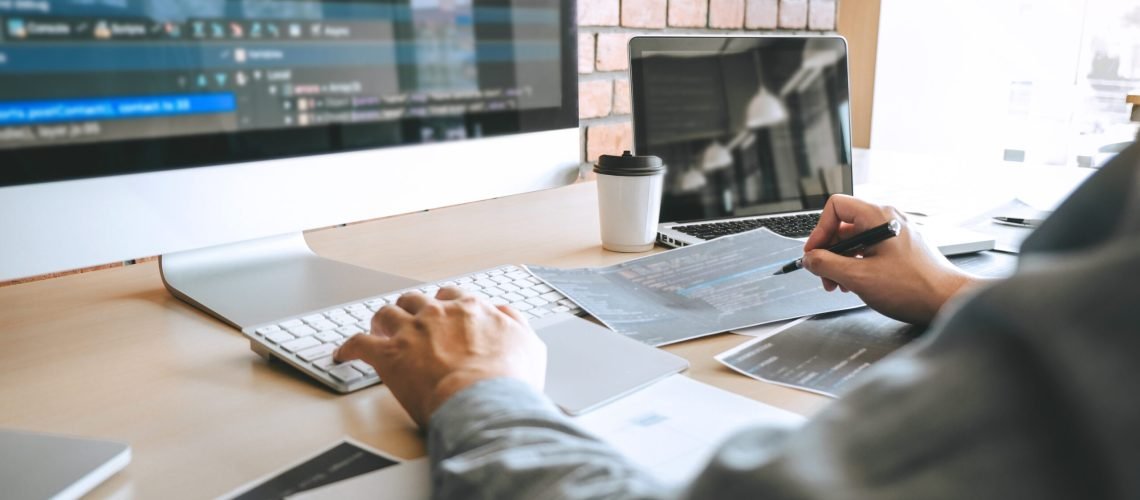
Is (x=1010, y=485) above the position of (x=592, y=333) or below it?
above

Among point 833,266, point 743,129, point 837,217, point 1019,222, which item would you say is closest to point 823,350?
point 833,266

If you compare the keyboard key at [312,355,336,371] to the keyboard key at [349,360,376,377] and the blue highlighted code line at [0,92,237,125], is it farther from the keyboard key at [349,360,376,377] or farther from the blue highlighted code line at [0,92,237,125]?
the blue highlighted code line at [0,92,237,125]

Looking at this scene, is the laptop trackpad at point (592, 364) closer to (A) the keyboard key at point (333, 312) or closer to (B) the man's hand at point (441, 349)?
(B) the man's hand at point (441, 349)

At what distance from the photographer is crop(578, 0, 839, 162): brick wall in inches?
67.6

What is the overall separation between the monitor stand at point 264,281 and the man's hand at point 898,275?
1.39ft

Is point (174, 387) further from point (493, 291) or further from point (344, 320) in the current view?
point (493, 291)

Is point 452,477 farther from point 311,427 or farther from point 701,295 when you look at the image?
point 701,295

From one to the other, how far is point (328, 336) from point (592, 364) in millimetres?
223

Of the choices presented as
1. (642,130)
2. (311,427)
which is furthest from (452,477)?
(642,130)

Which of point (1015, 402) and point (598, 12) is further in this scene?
point (598, 12)

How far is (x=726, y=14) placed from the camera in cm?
206

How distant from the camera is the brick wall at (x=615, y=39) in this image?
1.72m

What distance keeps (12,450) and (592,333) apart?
42 centimetres

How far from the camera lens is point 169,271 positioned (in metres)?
0.83
